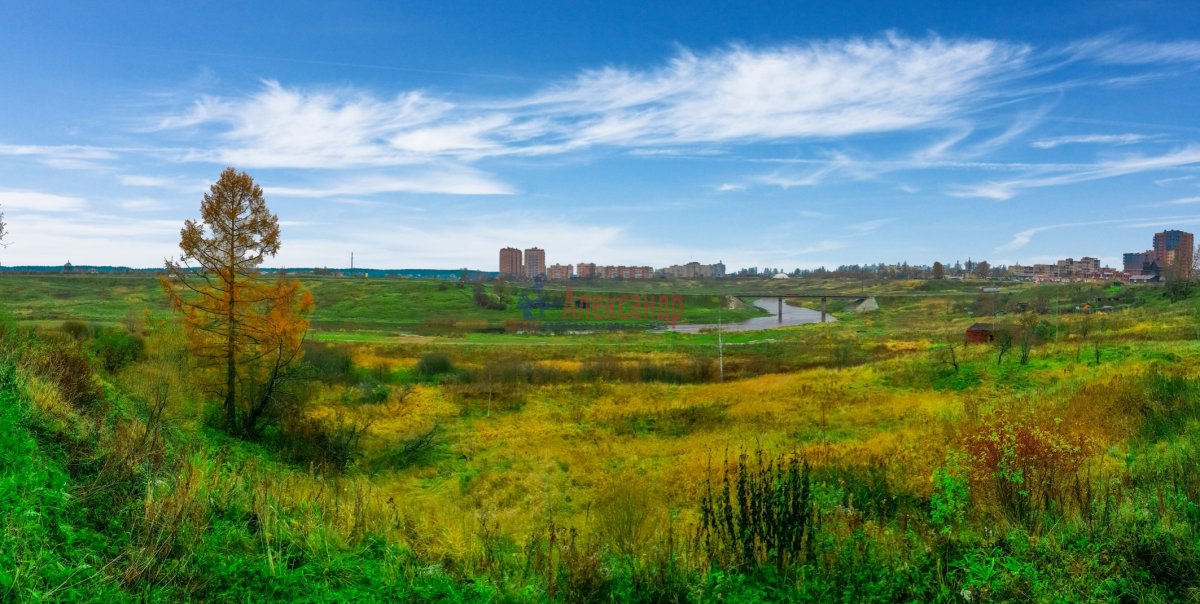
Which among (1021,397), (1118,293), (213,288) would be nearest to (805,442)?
(1021,397)

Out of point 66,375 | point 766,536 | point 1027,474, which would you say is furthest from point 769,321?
point 766,536

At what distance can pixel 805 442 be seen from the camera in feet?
54.9

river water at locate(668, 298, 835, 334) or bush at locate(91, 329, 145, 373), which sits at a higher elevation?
bush at locate(91, 329, 145, 373)

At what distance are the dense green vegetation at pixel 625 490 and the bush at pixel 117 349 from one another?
17 centimetres

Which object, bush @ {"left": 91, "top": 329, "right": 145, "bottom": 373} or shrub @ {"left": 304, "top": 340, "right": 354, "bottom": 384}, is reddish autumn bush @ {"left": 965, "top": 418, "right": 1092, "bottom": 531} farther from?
shrub @ {"left": 304, "top": 340, "right": 354, "bottom": 384}

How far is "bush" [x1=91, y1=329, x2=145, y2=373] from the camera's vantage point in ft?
70.6

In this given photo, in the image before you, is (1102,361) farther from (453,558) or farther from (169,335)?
(169,335)

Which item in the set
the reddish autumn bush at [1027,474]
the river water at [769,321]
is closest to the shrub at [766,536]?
the reddish autumn bush at [1027,474]

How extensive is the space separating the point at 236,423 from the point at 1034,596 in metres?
22.0

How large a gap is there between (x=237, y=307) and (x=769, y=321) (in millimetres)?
105293

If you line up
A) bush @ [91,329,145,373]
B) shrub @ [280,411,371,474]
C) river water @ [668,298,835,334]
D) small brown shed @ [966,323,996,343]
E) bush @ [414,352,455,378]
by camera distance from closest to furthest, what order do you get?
shrub @ [280,411,371,474], bush @ [91,329,145,373], bush @ [414,352,455,378], small brown shed @ [966,323,996,343], river water @ [668,298,835,334]

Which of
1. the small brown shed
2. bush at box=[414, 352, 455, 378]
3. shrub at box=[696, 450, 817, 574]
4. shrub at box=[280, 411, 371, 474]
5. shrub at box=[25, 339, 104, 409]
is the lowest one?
bush at box=[414, 352, 455, 378]

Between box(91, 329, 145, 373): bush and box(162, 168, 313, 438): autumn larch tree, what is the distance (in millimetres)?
3701

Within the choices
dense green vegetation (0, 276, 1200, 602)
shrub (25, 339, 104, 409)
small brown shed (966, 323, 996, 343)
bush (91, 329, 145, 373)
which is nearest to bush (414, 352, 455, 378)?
dense green vegetation (0, 276, 1200, 602)
